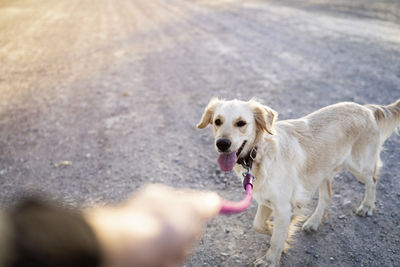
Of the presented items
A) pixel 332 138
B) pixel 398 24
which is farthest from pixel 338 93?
pixel 398 24

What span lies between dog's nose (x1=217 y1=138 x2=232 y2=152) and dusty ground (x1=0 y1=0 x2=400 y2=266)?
3.68 feet

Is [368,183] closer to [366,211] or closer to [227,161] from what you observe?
[366,211]

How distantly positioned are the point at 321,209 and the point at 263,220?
841 millimetres

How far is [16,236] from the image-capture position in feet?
1.80

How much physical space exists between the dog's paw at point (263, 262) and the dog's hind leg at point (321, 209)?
689 millimetres

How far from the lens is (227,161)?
8.51 feet

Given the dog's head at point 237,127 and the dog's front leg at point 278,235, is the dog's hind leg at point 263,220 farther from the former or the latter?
the dog's head at point 237,127

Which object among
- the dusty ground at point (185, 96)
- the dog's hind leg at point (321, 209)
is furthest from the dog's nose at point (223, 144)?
the dog's hind leg at point (321, 209)

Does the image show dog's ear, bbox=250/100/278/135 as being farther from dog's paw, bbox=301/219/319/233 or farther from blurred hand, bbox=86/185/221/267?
blurred hand, bbox=86/185/221/267

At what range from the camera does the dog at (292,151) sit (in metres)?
2.63

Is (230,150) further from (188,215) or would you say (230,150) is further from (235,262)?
(188,215)

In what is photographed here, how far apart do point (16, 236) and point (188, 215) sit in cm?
41

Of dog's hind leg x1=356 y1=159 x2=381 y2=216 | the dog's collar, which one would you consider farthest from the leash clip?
dog's hind leg x1=356 y1=159 x2=381 y2=216

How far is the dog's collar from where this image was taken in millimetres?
2650
